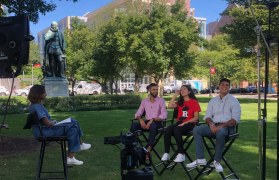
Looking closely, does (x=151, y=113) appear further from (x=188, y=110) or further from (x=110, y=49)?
(x=110, y=49)

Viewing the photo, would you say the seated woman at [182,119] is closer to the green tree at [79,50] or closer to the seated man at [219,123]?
the seated man at [219,123]

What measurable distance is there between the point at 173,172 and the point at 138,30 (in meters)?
27.5

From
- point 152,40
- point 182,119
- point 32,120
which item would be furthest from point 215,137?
point 152,40

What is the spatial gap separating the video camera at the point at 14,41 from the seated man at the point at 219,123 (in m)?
2.75

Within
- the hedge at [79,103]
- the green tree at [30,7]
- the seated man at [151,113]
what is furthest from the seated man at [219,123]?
the hedge at [79,103]

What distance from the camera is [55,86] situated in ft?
66.6

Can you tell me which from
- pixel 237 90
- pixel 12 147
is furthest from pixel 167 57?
pixel 237 90

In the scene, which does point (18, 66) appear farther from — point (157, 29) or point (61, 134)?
point (157, 29)

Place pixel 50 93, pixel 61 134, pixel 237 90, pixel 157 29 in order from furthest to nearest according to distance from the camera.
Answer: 1. pixel 237 90
2. pixel 157 29
3. pixel 50 93
4. pixel 61 134

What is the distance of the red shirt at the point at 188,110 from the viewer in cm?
645

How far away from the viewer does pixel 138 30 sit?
108 ft

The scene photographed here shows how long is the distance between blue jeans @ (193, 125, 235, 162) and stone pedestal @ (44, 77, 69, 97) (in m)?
14.9

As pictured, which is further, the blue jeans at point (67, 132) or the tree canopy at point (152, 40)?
the tree canopy at point (152, 40)

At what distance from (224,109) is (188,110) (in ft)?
2.45
